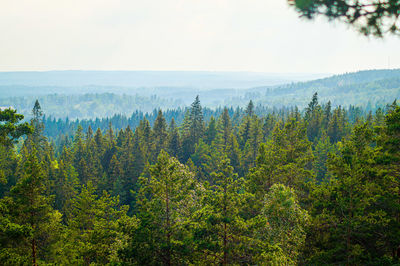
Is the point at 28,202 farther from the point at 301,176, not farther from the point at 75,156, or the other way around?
the point at 75,156

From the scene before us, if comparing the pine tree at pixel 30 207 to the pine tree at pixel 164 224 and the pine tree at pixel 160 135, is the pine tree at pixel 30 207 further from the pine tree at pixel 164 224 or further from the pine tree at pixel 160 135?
the pine tree at pixel 160 135

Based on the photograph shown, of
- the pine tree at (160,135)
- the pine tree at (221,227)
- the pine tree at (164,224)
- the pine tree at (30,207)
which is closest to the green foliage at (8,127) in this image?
the pine tree at (30,207)

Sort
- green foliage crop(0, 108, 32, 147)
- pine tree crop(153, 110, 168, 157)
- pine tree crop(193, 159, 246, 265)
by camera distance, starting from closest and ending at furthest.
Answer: pine tree crop(193, 159, 246, 265), green foliage crop(0, 108, 32, 147), pine tree crop(153, 110, 168, 157)

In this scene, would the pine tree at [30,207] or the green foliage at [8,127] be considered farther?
the green foliage at [8,127]

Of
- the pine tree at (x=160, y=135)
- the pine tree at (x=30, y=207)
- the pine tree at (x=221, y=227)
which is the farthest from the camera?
the pine tree at (x=160, y=135)

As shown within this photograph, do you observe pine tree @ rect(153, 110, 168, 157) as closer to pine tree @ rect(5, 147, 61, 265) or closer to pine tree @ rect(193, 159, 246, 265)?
pine tree @ rect(5, 147, 61, 265)

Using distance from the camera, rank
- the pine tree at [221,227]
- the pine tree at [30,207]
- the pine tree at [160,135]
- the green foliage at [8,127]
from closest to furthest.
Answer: the pine tree at [221,227], the pine tree at [30,207], the green foliage at [8,127], the pine tree at [160,135]

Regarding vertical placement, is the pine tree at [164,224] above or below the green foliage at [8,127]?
below

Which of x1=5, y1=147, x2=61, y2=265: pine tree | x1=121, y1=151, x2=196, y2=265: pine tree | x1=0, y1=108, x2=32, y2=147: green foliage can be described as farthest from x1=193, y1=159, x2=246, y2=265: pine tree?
x1=0, y1=108, x2=32, y2=147: green foliage

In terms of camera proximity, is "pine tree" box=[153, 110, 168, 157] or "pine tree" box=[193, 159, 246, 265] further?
"pine tree" box=[153, 110, 168, 157]

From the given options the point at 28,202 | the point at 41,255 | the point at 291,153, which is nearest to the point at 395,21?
the point at 28,202

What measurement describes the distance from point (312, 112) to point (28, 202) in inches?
2537

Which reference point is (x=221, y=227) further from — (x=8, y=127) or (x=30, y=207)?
(x=8, y=127)

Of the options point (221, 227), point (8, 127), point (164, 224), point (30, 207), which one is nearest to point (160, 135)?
point (8, 127)
